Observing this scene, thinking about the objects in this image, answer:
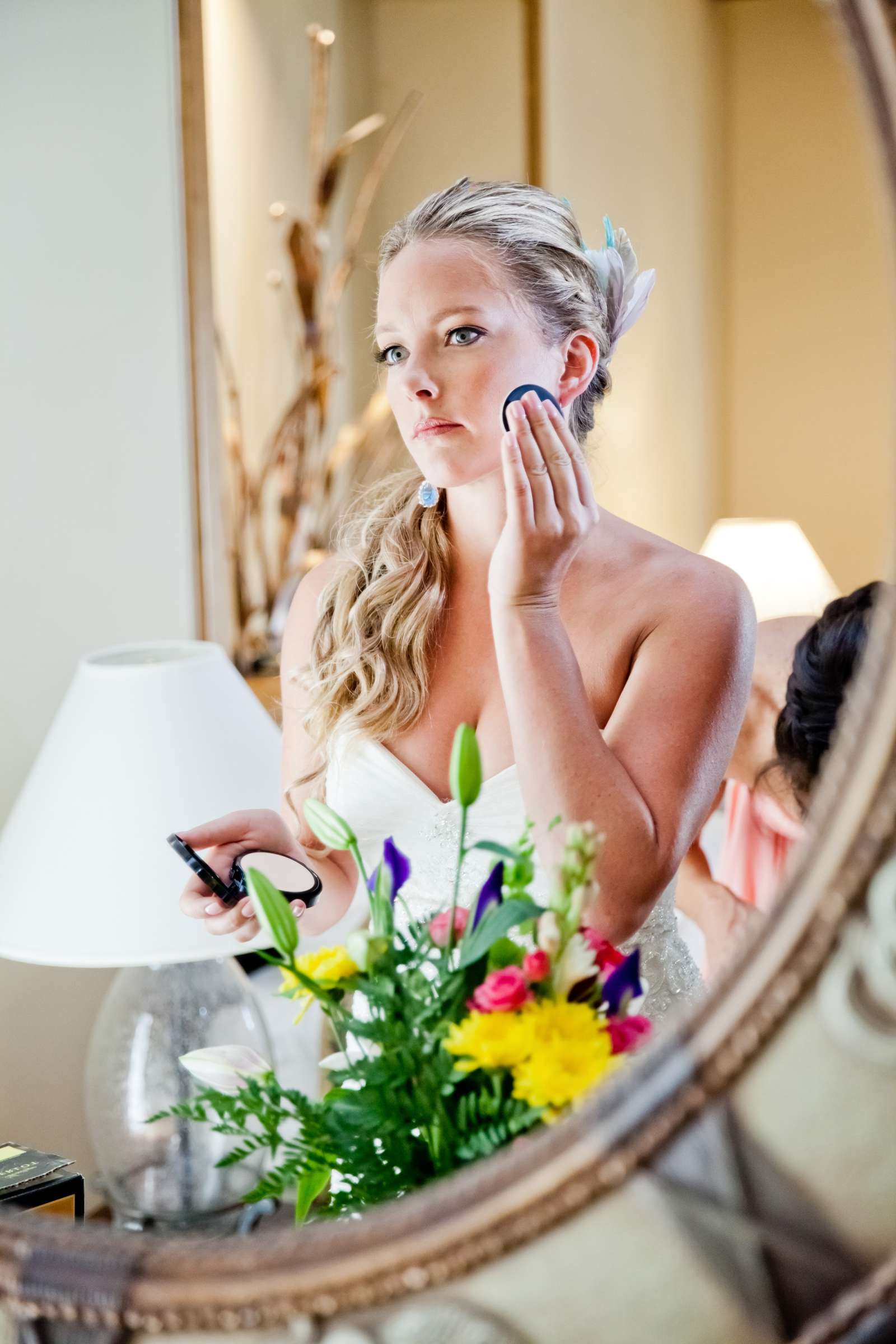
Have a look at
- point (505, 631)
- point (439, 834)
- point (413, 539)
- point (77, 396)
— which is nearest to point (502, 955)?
point (505, 631)

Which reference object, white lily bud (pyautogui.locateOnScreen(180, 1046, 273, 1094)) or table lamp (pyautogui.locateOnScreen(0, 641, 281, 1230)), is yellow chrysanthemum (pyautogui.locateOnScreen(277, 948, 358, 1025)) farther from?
table lamp (pyautogui.locateOnScreen(0, 641, 281, 1230))

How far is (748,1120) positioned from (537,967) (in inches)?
2.9

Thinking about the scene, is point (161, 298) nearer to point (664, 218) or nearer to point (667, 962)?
point (664, 218)

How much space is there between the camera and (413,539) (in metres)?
0.72

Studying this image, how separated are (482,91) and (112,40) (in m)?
0.32

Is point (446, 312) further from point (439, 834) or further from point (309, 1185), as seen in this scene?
point (309, 1185)

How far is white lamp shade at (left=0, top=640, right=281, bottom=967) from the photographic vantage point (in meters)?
0.80

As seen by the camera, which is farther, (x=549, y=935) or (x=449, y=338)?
(x=449, y=338)

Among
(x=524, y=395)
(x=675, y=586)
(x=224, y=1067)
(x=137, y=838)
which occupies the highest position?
(x=524, y=395)

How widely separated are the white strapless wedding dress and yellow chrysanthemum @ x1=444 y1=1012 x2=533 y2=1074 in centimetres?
20

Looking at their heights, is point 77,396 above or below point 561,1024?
above

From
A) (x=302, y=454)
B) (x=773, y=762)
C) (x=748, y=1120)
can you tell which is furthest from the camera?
(x=302, y=454)

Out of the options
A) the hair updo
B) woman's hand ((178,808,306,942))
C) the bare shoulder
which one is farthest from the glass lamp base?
the hair updo

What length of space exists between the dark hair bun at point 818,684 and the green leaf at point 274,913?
292 millimetres
